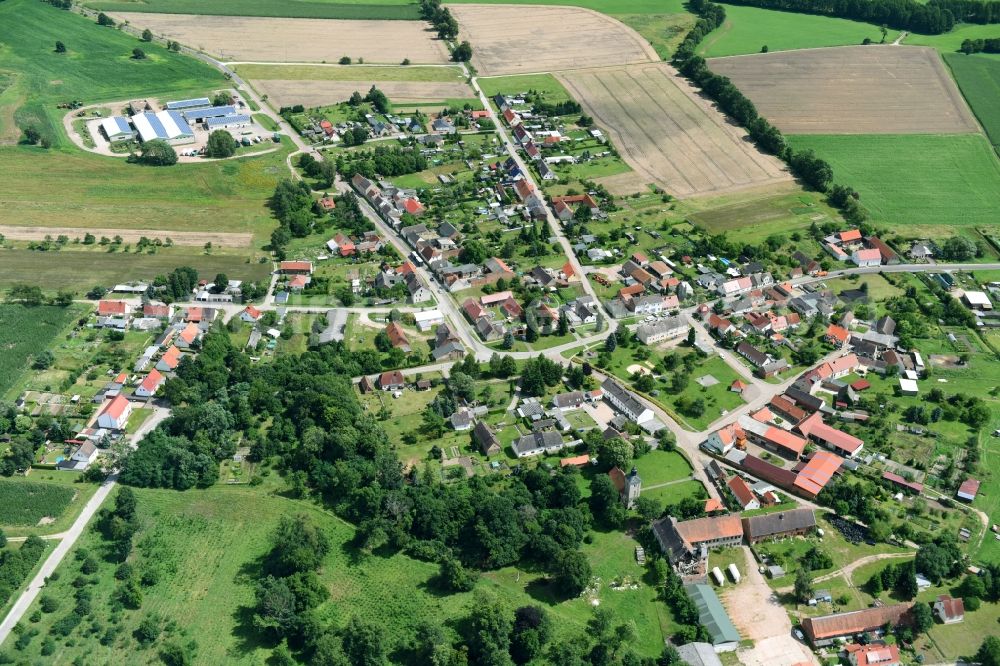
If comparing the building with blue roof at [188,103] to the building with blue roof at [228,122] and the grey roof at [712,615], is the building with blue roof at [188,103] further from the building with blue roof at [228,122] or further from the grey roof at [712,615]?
the grey roof at [712,615]

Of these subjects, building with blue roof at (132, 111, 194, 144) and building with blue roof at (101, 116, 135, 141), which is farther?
building with blue roof at (101, 116, 135, 141)

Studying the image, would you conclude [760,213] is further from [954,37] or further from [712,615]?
[954,37]

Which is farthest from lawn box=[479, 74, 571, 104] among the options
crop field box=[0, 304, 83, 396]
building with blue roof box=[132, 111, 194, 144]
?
crop field box=[0, 304, 83, 396]

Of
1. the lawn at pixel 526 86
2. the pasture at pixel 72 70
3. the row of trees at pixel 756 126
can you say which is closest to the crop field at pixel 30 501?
the pasture at pixel 72 70

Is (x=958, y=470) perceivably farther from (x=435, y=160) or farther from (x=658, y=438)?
(x=435, y=160)

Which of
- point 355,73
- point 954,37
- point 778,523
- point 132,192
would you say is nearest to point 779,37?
point 954,37

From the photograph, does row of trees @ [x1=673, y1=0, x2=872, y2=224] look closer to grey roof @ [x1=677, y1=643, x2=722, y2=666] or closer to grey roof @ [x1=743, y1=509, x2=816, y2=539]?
grey roof @ [x1=743, y1=509, x2=816, y2=539]

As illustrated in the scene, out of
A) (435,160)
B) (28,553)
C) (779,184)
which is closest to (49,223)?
(435,160)
